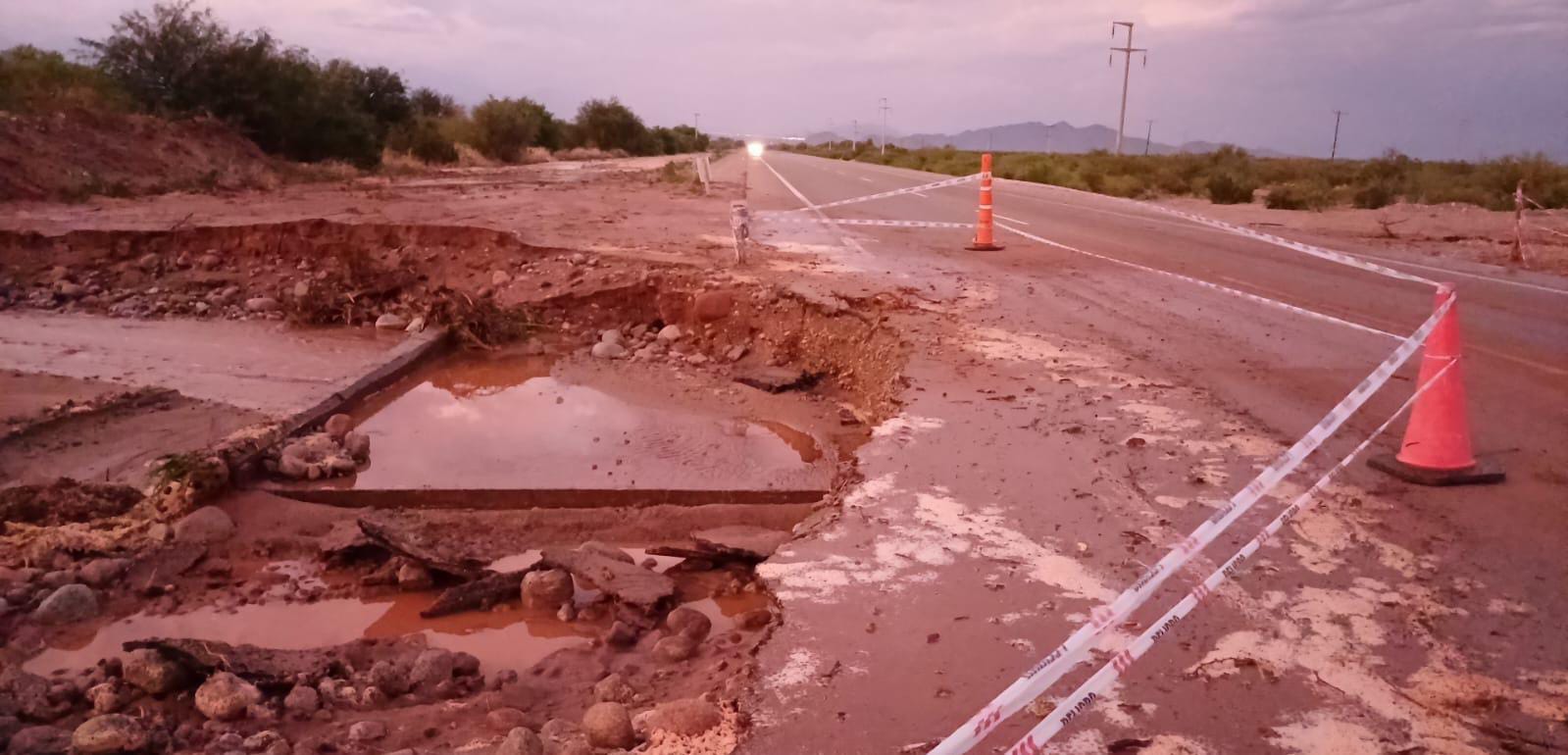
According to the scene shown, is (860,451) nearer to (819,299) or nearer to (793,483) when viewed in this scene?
(793,483)

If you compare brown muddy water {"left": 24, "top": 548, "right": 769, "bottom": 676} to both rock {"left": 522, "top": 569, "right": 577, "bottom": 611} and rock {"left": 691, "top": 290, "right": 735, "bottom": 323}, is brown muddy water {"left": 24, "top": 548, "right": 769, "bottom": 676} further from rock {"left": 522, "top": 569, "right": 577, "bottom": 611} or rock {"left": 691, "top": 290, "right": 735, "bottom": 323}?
rock {"left": 691, "top": 290, "right": 735, "bottom": 323}

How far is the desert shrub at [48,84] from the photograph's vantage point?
2100 cm

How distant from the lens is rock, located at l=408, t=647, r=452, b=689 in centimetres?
369

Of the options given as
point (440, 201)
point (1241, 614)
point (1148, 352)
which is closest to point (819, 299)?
point (1148, 352)

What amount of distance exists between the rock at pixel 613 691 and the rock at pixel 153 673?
1596 millimetres

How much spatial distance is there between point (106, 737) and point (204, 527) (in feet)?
7.55

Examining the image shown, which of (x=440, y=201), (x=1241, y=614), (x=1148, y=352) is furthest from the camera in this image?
(x=440, y=201)

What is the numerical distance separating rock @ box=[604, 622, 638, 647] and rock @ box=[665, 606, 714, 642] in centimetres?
16

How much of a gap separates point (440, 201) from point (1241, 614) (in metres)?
17.5

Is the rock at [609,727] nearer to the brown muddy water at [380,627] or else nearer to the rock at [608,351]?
the brown muddy water at [380,627]

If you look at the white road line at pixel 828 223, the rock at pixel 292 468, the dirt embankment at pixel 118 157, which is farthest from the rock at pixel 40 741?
the dirt embankment at pixel 118 157

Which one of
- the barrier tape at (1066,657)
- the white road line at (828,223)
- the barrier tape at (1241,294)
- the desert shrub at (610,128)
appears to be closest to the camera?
the barrier tape at (1066,657)

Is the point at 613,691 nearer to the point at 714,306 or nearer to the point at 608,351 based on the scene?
the point at 608,351

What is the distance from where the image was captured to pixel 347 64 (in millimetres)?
39531
